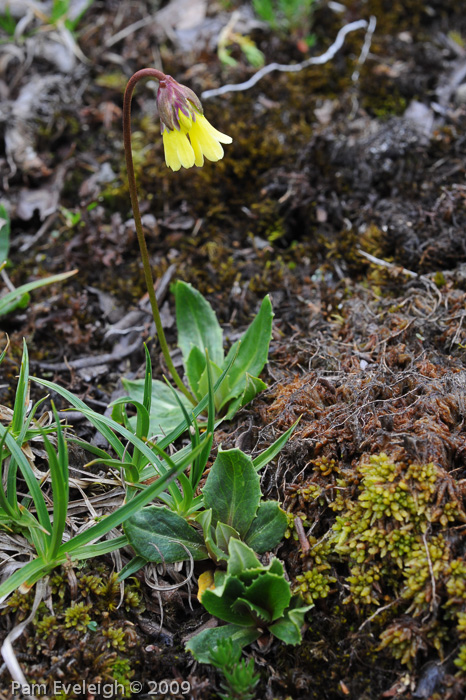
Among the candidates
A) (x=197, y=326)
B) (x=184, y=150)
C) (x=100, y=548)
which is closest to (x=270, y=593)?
(x=100, y=548)

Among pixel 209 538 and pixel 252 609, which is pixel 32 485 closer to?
pixel 209 538

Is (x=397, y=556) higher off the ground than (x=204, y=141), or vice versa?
(x=204, y=141)

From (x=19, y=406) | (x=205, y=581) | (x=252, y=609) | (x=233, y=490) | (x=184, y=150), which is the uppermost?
(x=184, y=150)

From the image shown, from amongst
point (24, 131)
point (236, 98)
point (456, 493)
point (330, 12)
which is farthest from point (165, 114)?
point (330, 12)

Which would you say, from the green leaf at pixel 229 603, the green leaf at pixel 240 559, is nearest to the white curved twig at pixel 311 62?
the green leaf at pixel 240 559

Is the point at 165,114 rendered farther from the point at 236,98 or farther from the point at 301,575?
the point at 236,98

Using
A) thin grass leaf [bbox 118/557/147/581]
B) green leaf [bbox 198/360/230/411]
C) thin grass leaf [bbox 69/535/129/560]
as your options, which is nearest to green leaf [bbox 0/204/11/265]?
green leaf [bbox 198/360/230/411]
